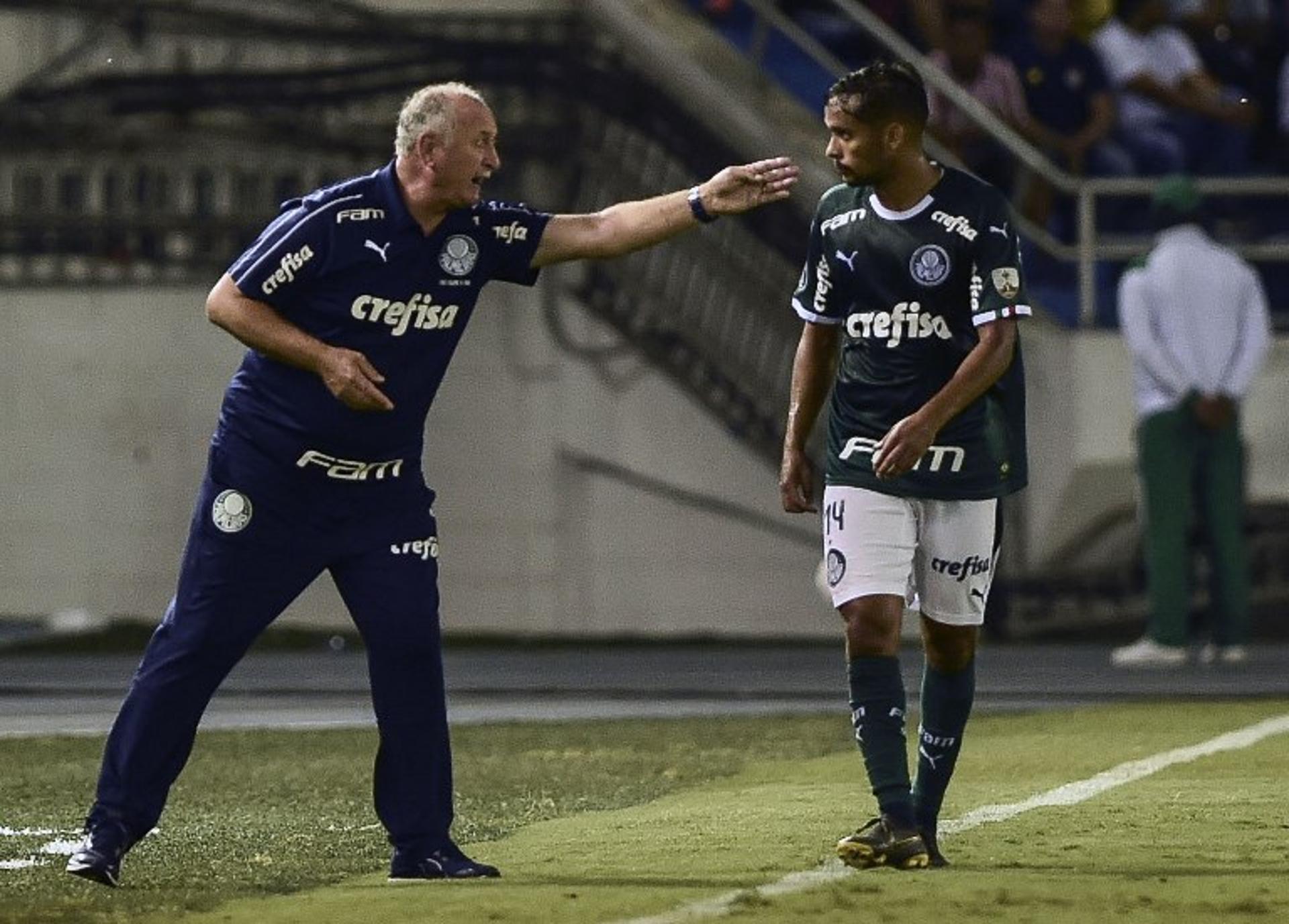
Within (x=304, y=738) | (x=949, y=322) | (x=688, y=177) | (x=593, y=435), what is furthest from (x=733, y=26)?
(x=949, y=322)

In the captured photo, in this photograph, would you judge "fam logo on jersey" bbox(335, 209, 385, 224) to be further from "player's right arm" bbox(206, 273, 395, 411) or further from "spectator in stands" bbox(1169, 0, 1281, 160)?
"spectator in stands" bbox(1169, 0, 1281, 160)

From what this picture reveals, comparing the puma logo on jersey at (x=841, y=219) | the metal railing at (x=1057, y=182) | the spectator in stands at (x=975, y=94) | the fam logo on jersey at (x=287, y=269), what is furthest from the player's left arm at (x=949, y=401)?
the spectator in stands at (x=975, y=94)

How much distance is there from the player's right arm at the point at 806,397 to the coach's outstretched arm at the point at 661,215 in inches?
18.0

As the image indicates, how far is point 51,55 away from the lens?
20.8m

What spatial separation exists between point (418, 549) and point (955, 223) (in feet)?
5.27

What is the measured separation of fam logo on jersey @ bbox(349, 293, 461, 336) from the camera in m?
8.61

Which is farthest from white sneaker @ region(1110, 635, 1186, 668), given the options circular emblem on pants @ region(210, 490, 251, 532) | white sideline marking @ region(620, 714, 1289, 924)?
circular emblem on pants @ region(210, 490, 251, 532)

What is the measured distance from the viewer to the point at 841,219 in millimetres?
8883

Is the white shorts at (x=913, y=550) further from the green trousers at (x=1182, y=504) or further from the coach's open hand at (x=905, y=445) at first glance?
the green trousers at (x=1182, y=504)

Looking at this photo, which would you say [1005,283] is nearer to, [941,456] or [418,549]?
[941,456]

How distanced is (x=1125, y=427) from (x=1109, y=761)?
7.65 m

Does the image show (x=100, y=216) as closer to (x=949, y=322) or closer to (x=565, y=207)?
(x=565, y=207)

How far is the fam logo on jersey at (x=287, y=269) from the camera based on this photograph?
8.58 metres

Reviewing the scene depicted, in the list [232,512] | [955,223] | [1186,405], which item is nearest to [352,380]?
[232,512]
